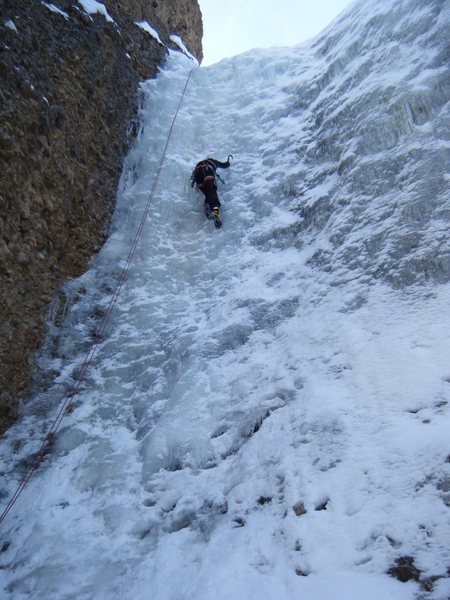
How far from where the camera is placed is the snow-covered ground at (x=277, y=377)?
360 cm

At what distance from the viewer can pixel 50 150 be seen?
22.3ft

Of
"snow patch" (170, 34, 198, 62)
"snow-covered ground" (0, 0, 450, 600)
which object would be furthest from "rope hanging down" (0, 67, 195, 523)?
"snow patch" (170, 34, 198, 62)

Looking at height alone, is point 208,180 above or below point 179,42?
below

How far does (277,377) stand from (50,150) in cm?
464

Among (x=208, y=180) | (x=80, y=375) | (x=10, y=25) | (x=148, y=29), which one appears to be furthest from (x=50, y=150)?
(x=148, y=29)

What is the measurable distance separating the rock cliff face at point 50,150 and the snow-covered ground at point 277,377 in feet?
1.33

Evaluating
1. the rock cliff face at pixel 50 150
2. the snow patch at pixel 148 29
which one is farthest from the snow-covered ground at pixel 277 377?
the snow patch at pixel 148 29

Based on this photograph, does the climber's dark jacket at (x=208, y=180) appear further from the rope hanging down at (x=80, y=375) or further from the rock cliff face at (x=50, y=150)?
the rock cliff face at (x=50, y=150)

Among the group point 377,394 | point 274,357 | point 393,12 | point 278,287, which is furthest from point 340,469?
point 393,12

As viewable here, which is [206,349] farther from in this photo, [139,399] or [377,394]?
[377,394]

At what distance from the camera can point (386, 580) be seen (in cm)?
305

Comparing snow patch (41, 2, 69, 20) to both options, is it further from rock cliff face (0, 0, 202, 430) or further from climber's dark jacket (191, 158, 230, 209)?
climber's dark jacket (191, 158, 230, 209)

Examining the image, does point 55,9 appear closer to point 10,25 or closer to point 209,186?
point 10,25

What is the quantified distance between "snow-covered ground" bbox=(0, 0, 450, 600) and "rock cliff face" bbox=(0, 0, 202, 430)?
0.41m
